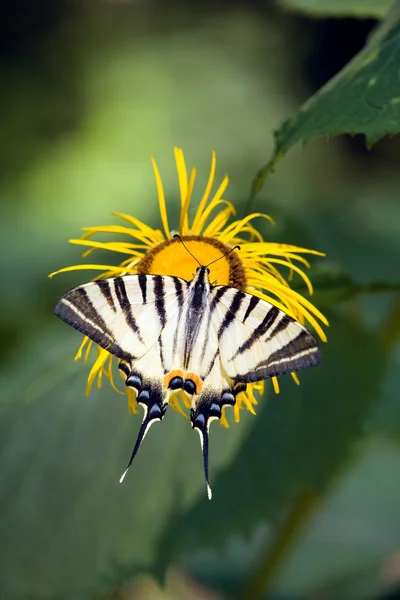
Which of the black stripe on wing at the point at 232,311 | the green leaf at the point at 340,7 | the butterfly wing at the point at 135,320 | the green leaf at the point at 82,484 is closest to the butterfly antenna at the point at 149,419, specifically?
the butterfly wing at the point at 135,320

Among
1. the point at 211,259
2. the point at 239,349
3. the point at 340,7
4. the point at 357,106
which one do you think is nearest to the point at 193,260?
the point at 211,259

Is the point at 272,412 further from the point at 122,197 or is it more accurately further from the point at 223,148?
the point at 223,148

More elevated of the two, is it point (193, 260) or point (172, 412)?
point (193, 260)

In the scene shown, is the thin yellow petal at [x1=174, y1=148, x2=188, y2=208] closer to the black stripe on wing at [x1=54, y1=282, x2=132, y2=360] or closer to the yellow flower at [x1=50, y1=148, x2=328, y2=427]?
Answer: the yellow flower at [x1=50, y1=148, x2=328, y2=427]

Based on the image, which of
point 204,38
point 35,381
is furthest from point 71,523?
point 204,38

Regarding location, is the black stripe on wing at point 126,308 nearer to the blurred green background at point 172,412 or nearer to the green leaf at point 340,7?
the blurred green background at point 172,412

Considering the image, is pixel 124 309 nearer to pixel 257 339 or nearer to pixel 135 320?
pixel 135 320
